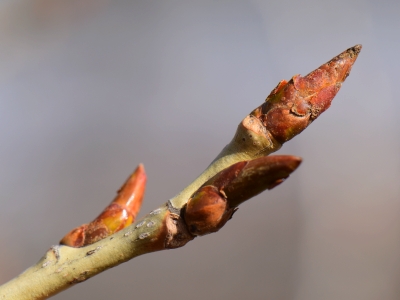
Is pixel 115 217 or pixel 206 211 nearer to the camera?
pixel 206 211

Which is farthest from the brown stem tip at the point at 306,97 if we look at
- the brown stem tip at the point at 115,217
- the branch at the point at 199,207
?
the brown stem tip at the point at 115,217

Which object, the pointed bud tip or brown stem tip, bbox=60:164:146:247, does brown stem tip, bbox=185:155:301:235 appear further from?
brown stem tip, bbox=60:164:146:247

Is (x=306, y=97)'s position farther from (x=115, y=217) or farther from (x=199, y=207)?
(x=115, y=217)

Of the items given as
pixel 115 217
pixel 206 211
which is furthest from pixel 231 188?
pixel 115 217

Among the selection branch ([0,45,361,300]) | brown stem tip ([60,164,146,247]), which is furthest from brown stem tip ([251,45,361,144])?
brown stem tip ([60,164,146,247])

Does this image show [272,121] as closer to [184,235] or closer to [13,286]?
[184,235]
